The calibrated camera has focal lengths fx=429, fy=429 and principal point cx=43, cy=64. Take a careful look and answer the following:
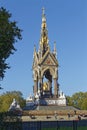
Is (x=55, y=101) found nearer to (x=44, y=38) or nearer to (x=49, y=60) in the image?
(x=49, y=60)

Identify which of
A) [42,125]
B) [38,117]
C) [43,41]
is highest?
[43,41]

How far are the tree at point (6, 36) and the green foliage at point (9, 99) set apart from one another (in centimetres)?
5654

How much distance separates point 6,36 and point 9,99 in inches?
2524

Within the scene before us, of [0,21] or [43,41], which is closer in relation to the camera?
[0,21]

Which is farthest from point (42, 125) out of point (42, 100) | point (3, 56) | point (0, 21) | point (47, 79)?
point (47, 79)

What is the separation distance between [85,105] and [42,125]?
206 ft

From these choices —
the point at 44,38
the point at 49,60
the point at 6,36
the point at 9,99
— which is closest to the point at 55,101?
the point at 49,60

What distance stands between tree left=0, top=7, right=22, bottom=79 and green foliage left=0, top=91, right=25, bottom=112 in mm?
56536

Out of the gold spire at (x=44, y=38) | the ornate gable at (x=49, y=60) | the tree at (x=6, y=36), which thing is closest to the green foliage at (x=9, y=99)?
the ornate gable at (x=49, y=60)

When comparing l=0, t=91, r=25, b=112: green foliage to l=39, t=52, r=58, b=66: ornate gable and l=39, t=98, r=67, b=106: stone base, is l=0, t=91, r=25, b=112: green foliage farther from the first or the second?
l=39, t=52, r=58, b=66: ornate gable

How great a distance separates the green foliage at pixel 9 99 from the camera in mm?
83375

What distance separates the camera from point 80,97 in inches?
4090

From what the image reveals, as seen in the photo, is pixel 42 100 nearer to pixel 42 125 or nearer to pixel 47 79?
pixel 47 79

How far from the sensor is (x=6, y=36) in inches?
956
